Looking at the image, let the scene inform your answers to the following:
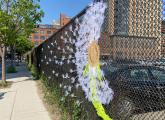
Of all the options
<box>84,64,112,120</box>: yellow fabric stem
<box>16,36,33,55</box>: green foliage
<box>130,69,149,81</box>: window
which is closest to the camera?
<box>130,69,149,81</box>: window

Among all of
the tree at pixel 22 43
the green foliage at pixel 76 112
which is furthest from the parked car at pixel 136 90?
the tree at pixel 22 43

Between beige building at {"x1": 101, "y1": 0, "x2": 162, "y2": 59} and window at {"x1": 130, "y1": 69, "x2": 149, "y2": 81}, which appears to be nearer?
beige building at {"x1": 101, "y1": 0, "x2": 162, "y2": 59}

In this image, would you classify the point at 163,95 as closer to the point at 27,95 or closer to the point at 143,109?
the point at 143,109

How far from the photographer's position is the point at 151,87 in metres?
2.96

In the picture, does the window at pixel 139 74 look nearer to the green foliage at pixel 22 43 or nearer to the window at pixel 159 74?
the window at pixel 159 74

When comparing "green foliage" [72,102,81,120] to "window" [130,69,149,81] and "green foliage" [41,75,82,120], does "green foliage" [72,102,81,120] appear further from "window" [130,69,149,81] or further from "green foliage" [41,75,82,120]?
"window" [130,69,149,81]

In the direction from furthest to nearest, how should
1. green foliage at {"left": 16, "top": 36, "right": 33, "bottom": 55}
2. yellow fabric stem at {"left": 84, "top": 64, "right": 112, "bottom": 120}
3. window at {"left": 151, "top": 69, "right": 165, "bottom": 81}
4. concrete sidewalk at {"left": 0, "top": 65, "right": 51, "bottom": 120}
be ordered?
green foliage at {"left": 16, "top": 36, "right": 33, "bottom": 55}
concrete sidewalk at {"left": 0, "top": 65, "right": 51, "bottom": 120}
yellow fabric stem at {"left": 84, "top": 64, "right": 112, "bottom": 120}
window at {"left": 151, "top": 69, "right": 165, "bottom": 81}

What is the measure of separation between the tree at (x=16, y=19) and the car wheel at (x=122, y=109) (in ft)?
35.2

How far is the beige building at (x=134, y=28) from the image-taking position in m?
2.64

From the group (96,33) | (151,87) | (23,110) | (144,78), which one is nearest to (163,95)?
(151,87)

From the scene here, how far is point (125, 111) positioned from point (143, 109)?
49 cm

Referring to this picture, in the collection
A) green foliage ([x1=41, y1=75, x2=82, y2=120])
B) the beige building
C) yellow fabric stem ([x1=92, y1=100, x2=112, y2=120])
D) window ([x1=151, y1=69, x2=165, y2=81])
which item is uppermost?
the beige building

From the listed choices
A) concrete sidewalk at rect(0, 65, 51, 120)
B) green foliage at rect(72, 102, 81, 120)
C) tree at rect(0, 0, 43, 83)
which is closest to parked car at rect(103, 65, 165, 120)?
green foliage at rect(72, 102, 81, 120)

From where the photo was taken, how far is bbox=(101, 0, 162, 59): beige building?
2.64 metres
